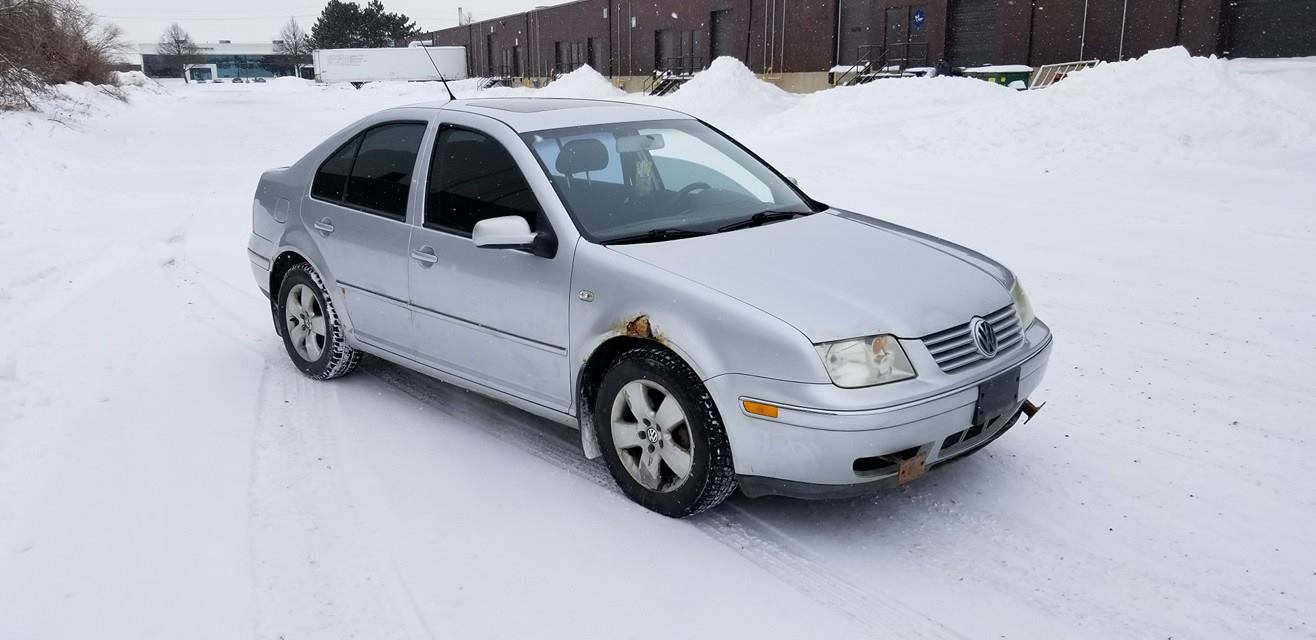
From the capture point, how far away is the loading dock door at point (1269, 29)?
926 inches

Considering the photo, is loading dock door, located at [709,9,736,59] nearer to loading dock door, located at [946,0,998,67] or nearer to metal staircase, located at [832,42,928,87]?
metal staircase, located at [832,42,928,87]

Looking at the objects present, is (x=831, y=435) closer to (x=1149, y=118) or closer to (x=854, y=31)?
(x=1149, y=118)

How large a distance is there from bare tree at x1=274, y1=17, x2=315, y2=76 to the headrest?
124 meters

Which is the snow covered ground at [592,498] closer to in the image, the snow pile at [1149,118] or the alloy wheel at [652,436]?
the alloy wheel at [652,436]

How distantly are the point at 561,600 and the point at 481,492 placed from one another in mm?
997

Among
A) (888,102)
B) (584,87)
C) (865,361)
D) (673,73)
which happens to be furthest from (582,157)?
(673,73)

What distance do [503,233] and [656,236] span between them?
2.17ft

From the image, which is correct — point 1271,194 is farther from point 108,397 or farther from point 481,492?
point 108,397

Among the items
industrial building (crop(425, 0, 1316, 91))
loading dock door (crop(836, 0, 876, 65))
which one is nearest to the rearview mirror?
industrial building (crop(425, 0, 1316, 91))

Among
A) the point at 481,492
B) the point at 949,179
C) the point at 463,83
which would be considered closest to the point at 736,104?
the point at 949,179

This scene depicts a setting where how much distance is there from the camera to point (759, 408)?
351 cm

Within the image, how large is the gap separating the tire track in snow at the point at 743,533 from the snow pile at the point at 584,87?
3129 cm

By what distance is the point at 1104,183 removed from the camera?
1151 centimetres

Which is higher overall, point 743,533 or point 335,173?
point 335,173
